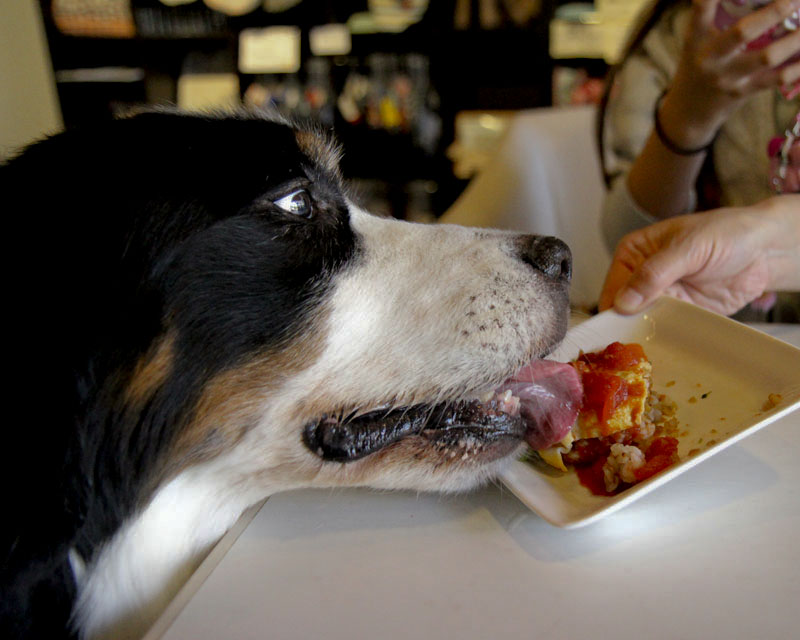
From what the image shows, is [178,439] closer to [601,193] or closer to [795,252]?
[795,252]

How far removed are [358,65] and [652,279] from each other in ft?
9.25

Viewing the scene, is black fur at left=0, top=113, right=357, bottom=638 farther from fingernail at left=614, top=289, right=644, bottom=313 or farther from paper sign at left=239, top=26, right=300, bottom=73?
paper sign at left=239, top=26, right=300, bottom=73

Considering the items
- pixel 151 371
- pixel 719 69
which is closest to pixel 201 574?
pixel 151 371

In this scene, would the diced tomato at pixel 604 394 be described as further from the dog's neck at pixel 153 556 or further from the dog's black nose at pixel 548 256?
the dog's neck at pixel 153 556

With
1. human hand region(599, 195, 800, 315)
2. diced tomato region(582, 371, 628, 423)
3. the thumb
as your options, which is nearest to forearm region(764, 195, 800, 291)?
human hand region(599, 195, 800, 315)

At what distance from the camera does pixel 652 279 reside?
98cm

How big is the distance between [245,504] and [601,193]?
1.80 meters

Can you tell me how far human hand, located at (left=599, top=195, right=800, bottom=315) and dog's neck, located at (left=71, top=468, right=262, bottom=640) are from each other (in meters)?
0.66

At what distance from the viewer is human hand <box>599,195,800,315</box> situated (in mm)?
991

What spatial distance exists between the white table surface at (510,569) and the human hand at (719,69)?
29.3 inches

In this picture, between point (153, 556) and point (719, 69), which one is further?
point (719, 69)

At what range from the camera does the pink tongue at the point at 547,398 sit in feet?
2.60

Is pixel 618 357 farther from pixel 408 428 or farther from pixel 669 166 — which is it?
pixel 669 166

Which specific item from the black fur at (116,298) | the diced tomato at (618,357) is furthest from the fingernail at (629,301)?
the black fur at (116,298)
